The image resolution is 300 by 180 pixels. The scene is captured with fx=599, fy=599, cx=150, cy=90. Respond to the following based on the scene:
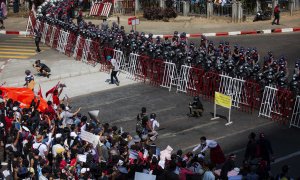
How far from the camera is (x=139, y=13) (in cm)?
4544

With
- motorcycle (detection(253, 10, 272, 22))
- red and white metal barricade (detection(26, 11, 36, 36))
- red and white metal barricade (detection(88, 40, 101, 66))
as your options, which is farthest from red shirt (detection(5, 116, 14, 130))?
motorcycle (detection(253, 10, 272, 22))

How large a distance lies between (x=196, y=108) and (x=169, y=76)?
4.16 meters

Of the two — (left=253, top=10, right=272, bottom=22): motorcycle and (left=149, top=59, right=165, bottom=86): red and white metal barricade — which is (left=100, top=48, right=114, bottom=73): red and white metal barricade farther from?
(left=253, top=10, right=272, bottom=22): motorcycle

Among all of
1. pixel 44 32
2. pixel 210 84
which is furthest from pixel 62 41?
pixel 210 84

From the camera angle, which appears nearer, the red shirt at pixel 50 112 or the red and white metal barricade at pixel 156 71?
the red shirt at pixel 50 112

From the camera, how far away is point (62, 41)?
35344 millimetres

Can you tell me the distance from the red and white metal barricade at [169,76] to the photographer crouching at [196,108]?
143 inches

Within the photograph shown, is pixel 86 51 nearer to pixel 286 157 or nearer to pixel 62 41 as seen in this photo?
pixel 62 41

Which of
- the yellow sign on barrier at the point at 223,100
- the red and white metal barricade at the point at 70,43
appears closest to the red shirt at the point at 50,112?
the yellow sign on barrier at the point at 223,100

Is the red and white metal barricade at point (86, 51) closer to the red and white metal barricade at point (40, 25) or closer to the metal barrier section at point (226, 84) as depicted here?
the red and white metal barricade at point (40, 25)

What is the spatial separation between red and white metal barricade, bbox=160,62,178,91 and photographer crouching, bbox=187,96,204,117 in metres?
3.63

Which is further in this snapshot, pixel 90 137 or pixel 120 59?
pixel 120 59

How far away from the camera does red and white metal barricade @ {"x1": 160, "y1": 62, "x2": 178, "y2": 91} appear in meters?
27.4

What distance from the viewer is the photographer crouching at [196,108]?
23.8 m
